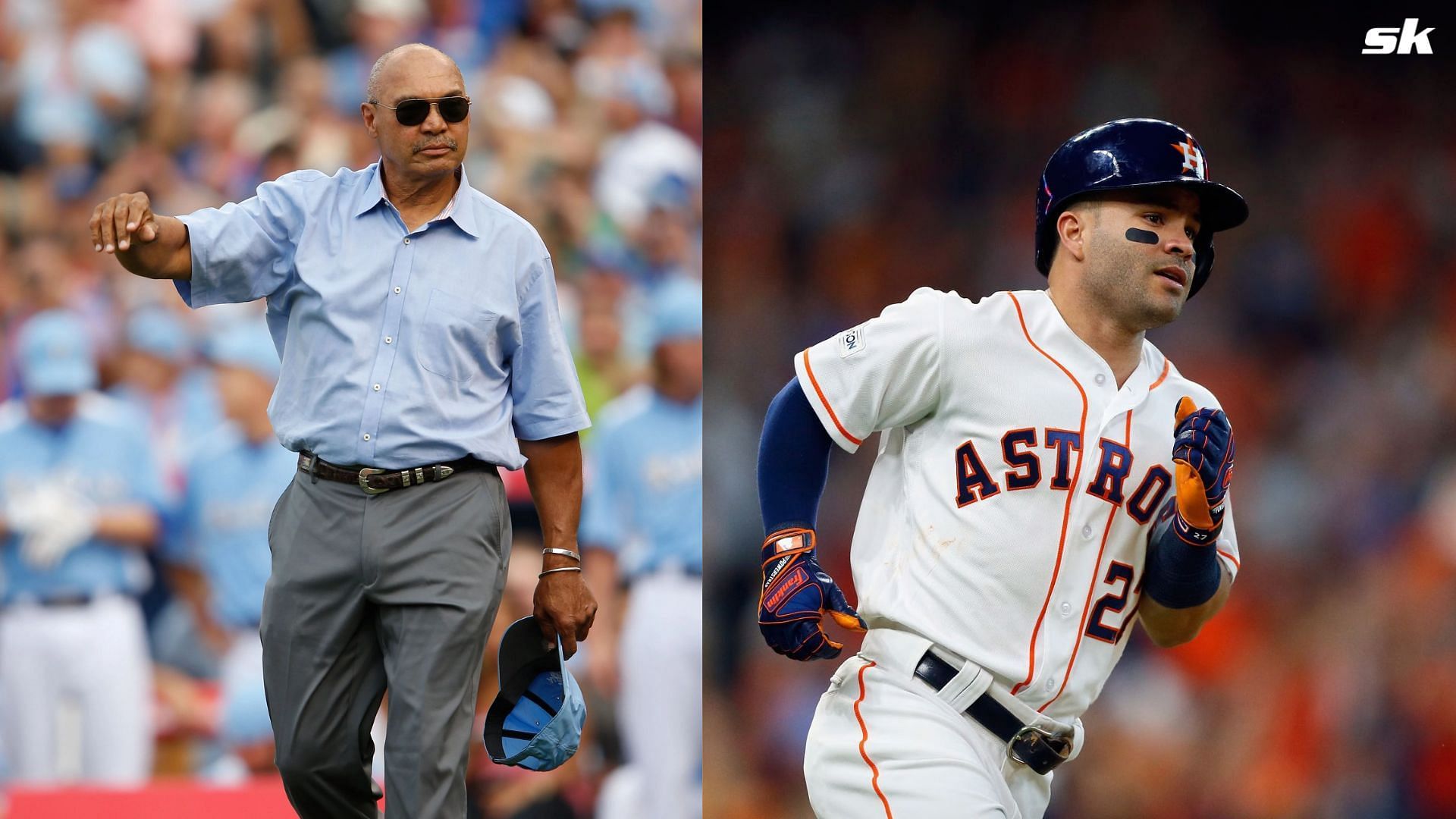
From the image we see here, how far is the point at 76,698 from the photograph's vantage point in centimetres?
575

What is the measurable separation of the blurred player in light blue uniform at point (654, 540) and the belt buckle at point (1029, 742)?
3042 mm

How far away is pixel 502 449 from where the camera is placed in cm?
317

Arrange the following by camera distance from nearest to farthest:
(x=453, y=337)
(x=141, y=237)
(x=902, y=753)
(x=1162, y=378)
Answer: (x=902, y=753) → (x=141, y=237) → (x=1162, y=378) → (x=453, y=337)

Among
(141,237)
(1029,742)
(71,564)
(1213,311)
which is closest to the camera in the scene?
(1029,742)

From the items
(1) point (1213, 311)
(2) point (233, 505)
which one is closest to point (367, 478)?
(2) point (233, 505)

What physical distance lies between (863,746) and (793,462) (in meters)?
0.54

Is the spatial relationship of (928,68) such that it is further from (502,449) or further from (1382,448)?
(502,449)

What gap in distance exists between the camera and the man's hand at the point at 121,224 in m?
2.85

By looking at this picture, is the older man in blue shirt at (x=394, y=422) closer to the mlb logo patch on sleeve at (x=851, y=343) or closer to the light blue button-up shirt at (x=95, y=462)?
the mlb logo patch on sleeve at (x=851, y=343)

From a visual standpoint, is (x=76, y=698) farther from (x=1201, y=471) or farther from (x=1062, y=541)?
(x=1201, y=471)

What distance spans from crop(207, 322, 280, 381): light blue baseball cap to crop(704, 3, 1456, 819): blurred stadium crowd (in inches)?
71.2

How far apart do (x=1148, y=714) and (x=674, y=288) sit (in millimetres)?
2524

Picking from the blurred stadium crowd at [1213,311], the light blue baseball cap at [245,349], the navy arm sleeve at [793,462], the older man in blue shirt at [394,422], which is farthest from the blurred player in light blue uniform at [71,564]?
the navy arm sleeve at [793,462]

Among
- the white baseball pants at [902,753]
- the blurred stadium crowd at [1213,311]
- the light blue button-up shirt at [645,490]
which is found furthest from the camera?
the blurred stadium crowd at [1213,311]
